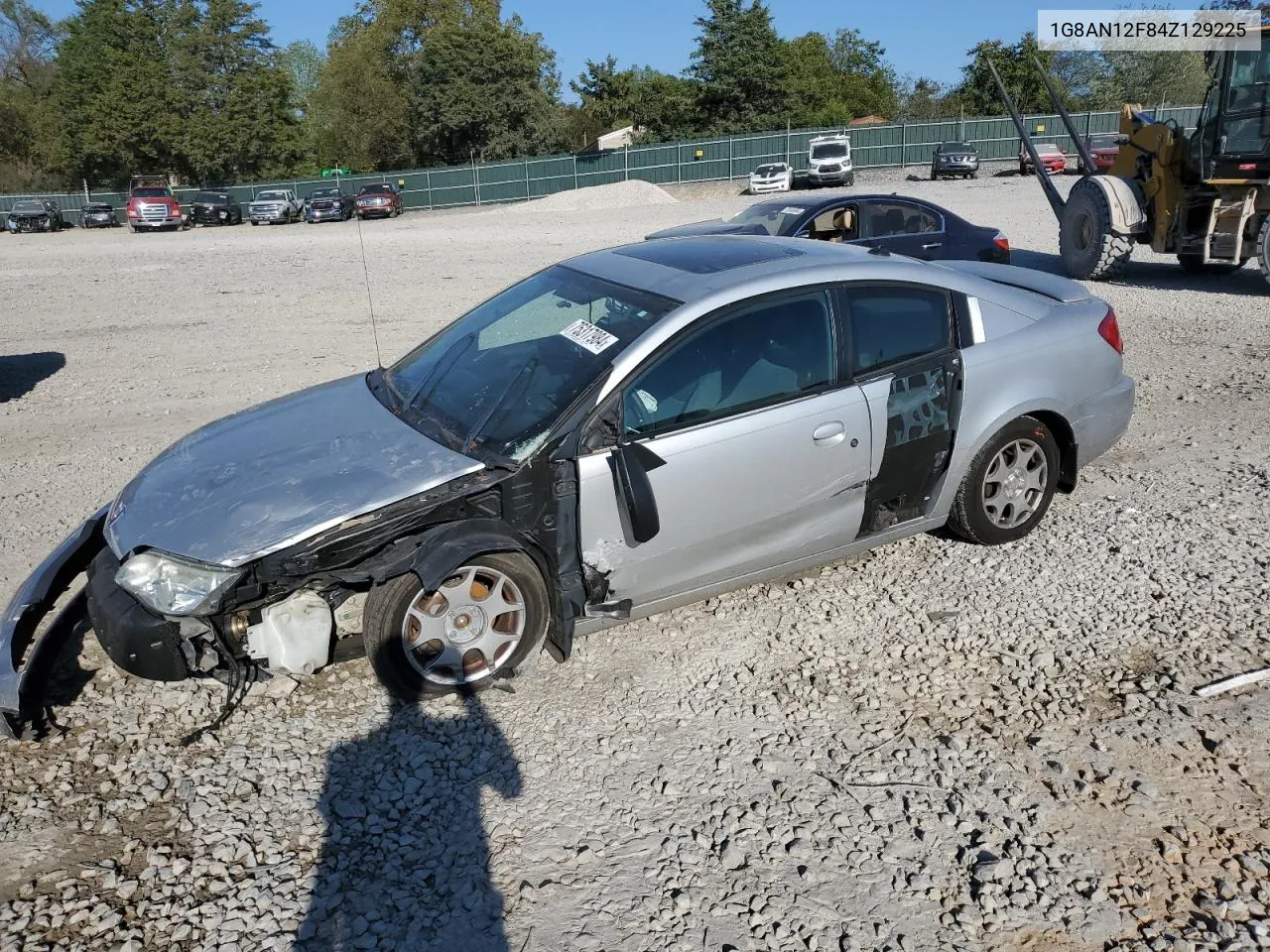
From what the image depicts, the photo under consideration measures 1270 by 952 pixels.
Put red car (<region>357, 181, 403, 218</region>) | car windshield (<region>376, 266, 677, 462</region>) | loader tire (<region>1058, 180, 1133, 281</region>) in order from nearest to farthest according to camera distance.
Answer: car windshield (<region>376, 266, 677, 462</region>), loader tire (<region>1058, 180, 1133, 281</region>), red car (<region>357, 181, 403, 218</region>)

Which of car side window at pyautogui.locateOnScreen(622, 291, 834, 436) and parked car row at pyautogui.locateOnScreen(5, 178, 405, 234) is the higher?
parked car row at pyautogui.locateOnScreen(5, 178, 405, 234)

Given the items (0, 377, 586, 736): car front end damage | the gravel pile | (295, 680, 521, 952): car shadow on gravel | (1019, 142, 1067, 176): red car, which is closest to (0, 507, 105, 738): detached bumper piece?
(0, 377, 586, 736): car front end damage

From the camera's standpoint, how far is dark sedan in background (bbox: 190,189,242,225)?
4166cm

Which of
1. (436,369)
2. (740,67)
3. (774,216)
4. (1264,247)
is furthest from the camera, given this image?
(740,67)

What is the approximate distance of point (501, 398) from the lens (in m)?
4.26

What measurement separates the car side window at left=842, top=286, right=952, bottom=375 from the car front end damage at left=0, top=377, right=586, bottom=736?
1.53m

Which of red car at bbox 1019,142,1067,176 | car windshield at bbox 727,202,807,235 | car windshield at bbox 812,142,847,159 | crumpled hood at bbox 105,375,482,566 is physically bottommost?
crumpled hood at bbox 105,375,482,566

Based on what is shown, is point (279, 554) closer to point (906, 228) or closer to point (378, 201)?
point (906, 228)

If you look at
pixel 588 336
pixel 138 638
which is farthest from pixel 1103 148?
pixel 138 638

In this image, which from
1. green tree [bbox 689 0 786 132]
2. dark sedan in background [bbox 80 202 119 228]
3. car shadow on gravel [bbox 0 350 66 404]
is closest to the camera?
car shadow on gravel [bbox 0 350 66 404]

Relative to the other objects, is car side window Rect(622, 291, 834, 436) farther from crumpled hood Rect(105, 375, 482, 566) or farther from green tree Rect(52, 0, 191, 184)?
green tree Rect(52, 0, 191, 184)

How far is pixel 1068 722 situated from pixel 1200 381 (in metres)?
5.61

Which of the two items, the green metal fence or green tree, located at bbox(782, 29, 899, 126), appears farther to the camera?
green tree, located at bbox(782, 29, 899, 126)

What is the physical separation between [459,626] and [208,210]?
42779 millimetres
